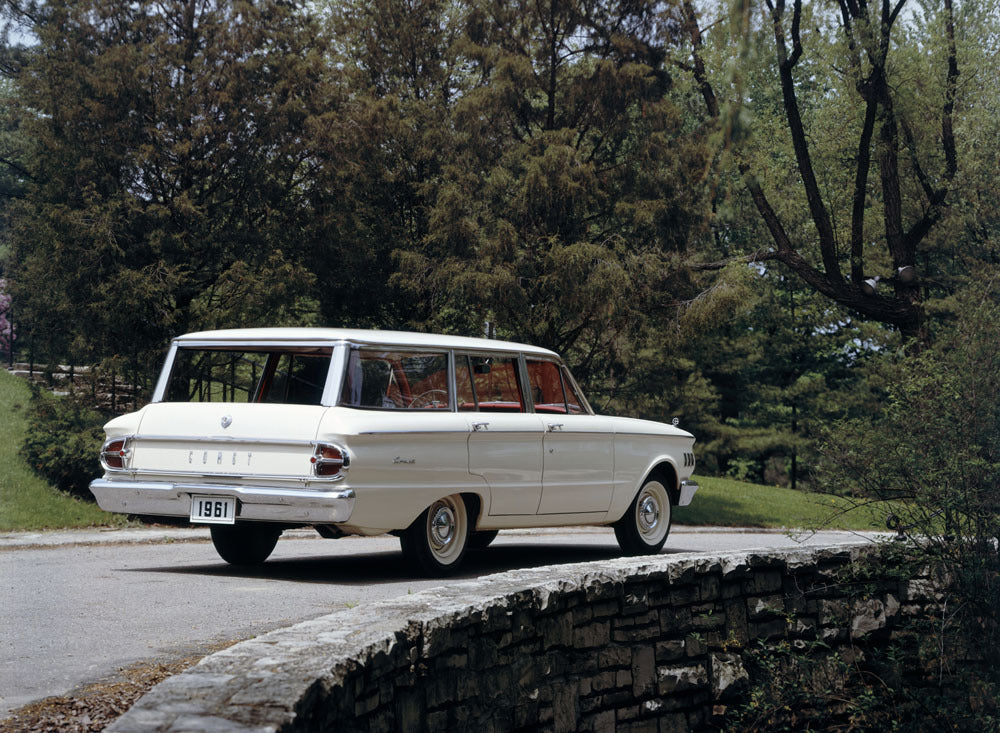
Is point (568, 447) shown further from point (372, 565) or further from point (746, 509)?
point (746, 509)

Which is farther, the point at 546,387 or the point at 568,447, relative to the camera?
the point at 546,387

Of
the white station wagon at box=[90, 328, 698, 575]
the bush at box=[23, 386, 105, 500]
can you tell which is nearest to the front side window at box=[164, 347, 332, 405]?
the white station wagon at box=[90, 328, 698, 575]

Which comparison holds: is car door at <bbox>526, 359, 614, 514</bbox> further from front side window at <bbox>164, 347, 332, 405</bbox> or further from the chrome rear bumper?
the chrome rear bumper

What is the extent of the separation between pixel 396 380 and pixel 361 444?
0.80m

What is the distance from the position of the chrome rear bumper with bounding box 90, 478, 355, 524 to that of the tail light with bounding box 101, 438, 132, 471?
125 millimetres

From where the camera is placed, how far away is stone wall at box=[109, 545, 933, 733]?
3.59 meters

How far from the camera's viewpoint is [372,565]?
1001 centimetres

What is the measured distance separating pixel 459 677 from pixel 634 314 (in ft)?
49.0

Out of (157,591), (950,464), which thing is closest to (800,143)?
(950,464)

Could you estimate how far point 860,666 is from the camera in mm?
9273

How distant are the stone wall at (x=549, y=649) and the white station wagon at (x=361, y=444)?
1.88m

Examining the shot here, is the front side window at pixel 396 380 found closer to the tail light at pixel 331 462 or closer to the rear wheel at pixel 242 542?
the tail light at pixel 331 462

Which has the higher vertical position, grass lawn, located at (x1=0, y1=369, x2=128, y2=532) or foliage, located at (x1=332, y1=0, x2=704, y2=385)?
foliage, located at (x1=332, y1=0, x2=704, y2=385)

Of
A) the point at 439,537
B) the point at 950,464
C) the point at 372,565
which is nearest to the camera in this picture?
the point at 439,537
